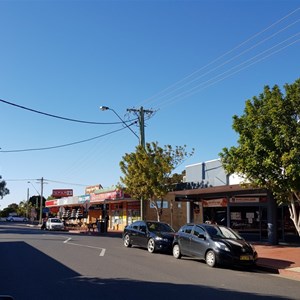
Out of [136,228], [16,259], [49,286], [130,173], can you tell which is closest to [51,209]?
[130,173]

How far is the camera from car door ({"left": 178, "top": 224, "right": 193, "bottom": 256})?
698 inches

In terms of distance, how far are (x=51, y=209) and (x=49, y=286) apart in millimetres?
77916

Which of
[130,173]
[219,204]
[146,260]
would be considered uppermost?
[130,173]

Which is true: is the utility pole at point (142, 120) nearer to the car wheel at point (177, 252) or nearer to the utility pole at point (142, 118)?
the utility pole at point (142, 118)

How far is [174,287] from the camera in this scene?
10.8m

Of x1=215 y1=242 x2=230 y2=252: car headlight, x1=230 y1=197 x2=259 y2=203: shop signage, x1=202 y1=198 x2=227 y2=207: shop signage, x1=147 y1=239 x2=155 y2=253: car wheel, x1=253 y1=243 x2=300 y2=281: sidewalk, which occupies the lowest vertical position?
x1=253 y1=243 x2=300 y2=281: sidewalk

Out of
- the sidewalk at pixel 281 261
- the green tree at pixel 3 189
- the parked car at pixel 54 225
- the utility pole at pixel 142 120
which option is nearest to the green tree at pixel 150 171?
the utility pole at pixel 142 120

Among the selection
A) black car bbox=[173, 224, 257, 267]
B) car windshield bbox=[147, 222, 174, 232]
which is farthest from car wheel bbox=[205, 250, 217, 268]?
car windshield bbox=[147, 222, 174, 232]

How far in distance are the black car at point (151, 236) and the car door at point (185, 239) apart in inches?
88.3

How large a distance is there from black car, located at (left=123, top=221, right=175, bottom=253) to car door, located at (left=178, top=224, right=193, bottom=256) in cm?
224

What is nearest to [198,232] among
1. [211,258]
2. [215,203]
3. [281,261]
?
[211,258]

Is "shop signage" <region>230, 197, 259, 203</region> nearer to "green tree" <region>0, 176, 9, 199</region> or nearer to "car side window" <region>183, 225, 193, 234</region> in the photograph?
"car side window" <region>183, 225, 193, 234</region>

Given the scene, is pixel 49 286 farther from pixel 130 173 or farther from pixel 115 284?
pixel 130 173

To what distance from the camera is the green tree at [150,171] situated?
29.1m
